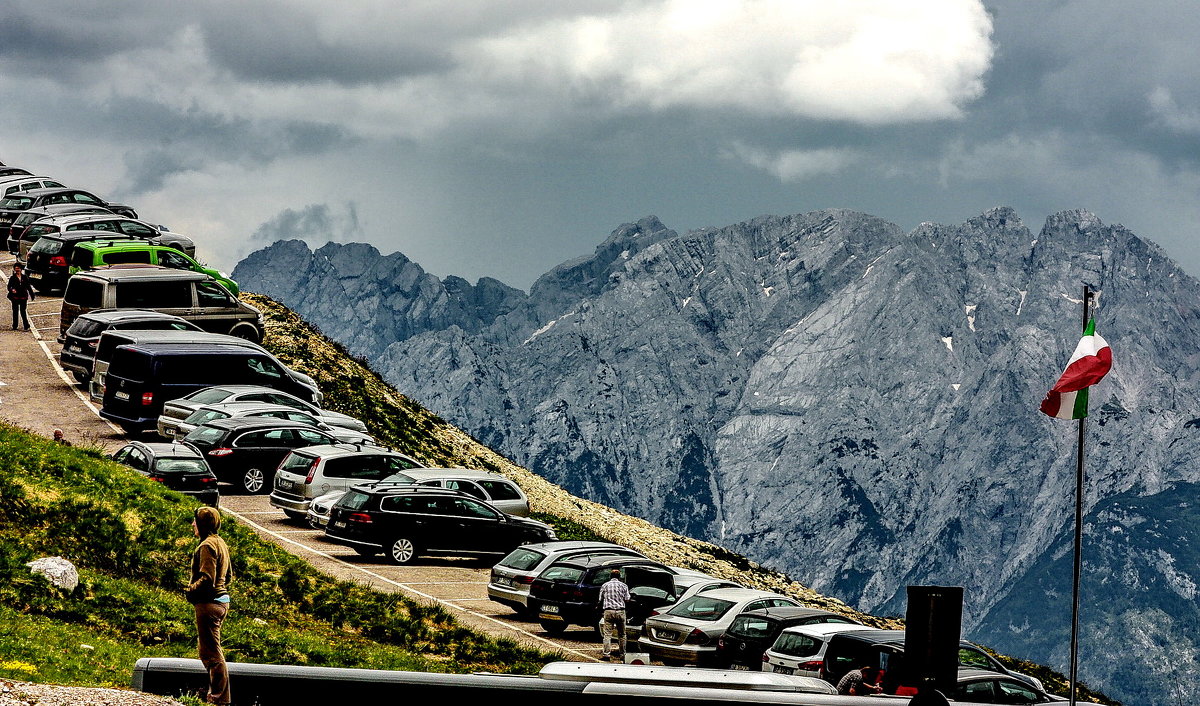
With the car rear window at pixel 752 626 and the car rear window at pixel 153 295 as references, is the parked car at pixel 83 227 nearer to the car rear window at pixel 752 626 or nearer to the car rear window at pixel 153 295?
the car rear window at pixel 153 295

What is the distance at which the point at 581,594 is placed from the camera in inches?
1070

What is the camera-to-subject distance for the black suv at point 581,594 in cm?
2717

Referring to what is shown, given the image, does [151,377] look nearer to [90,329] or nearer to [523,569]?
[90,329]

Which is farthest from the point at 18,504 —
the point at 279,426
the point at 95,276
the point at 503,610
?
the point at 95,276

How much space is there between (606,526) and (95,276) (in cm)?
2589

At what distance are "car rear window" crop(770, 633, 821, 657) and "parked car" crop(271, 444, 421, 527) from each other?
13.2 m

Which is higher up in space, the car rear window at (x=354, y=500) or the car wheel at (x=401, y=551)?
the car rear window at (x=354, y=500)

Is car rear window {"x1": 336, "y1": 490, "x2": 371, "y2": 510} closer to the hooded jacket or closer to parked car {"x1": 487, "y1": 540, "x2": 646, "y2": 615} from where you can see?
parked car {"x1": 487, "y1": 540, "x2": 646, "y2": 615}

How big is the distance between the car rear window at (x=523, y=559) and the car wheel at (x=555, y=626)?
1244 mm

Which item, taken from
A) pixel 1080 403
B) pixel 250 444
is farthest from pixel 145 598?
pixel 1080 403

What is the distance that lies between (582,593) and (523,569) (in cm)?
169

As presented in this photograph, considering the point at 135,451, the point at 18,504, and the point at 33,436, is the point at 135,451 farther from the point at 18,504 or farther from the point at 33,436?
the point at 18,504

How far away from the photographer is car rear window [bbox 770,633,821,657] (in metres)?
22.1

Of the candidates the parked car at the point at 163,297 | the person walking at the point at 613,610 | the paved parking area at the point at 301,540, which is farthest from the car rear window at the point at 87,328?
the person walking at the point at 613,610
